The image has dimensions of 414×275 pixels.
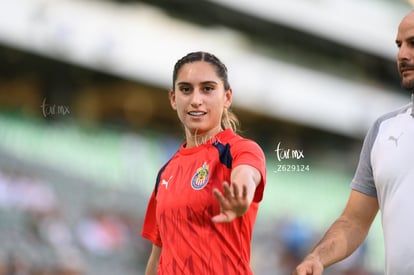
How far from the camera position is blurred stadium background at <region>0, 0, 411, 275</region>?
324 inches

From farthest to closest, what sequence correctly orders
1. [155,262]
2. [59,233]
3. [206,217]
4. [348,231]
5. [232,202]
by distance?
[59,233] < [155,262] < [348,231] < [206,217] < [232,202]

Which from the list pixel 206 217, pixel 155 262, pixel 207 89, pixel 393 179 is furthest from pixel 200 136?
pixel 393 179

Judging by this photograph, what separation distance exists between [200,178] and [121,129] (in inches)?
289

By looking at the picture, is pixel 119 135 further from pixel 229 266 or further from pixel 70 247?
pixel 229 266

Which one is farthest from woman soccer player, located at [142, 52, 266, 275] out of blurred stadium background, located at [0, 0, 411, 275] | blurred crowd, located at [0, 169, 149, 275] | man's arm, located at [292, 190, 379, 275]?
blurred crowd, located at [0, 169, 149, 275]

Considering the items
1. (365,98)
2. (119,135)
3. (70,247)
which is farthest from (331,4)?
(70,247)

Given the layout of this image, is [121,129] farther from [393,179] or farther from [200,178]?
[393,179]

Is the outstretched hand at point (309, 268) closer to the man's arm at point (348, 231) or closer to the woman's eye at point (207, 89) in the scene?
the man's arm at point (348, 231)

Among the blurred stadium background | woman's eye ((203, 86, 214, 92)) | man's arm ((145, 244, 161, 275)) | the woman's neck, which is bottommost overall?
man's arm ((145, 244, 161, 275))

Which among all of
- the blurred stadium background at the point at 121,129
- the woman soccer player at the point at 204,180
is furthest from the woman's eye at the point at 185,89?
the blurred stadium background at the point at 121,129

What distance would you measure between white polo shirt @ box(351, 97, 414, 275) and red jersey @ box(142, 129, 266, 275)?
1.41 ft

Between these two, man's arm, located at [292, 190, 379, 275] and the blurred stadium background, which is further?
the blurred stadium background

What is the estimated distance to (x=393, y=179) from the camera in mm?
3004

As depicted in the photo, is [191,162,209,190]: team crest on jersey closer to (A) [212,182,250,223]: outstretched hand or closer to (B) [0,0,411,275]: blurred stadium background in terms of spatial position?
(A) [212,182,250,223]: outstretched hand
